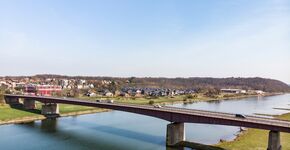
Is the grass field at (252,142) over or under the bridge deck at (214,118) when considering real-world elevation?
under

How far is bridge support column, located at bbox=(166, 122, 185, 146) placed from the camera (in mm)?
54781

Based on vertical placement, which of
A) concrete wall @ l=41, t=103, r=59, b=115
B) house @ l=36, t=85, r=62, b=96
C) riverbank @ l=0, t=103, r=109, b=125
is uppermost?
house @ l=36, t=85, r=62, b=96

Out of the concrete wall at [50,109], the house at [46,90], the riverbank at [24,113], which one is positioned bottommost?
the riverbank at [24,113]

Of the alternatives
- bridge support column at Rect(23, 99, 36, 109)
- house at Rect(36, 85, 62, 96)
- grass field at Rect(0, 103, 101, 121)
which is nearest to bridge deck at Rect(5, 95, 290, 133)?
grass field at Rect(0, 103, 101, 121)

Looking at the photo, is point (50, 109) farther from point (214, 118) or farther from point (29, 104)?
point (214, 118)

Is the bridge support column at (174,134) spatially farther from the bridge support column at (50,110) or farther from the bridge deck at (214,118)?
the bridge support column at (50,110)

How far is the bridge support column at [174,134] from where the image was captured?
54781mm

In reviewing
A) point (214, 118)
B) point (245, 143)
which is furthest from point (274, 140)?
point (214, 118)

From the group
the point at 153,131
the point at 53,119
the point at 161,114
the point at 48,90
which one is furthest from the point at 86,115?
the point at 48,90

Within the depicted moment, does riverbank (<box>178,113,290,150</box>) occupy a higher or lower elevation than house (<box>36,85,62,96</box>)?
lower

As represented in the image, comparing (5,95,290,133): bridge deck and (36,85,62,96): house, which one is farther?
(36,85,62,96): house

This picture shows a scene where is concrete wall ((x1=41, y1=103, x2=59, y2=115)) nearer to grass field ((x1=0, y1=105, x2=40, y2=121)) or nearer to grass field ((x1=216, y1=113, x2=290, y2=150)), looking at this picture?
grass field ((x1=0, y1=105, x2=40, y2=121))

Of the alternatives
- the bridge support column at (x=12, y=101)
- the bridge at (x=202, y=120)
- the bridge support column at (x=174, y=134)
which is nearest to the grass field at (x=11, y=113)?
the bridge support column at (x=12, y=101)

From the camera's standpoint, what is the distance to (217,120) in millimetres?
50719
